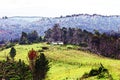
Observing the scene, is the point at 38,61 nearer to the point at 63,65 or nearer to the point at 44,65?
the point at 44,65

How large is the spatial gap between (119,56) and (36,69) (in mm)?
101118

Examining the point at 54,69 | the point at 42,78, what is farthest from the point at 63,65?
the point at 42,78

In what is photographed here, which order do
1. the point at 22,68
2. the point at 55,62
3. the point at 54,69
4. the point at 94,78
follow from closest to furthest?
the point at 94,78
the point at 22,68
the point at 54,69
the point at 55,62

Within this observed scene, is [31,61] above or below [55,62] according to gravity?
above

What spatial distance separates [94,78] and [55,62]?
269ft

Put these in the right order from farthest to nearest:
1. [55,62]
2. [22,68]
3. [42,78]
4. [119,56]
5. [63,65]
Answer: [119,56] → [55,62] → [63,65] → [42,78] → [22,68]

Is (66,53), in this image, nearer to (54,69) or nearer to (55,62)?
(55,62)

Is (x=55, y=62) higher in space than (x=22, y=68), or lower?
lower

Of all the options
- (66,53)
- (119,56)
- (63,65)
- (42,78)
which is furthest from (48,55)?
(42,78)

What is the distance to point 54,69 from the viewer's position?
136m

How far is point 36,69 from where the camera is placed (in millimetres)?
99438

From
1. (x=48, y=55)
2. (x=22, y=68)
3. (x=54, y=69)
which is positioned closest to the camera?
(x=22, y=68)

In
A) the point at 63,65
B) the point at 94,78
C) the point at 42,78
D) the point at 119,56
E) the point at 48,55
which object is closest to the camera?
the point at 94,78

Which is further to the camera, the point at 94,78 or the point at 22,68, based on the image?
the point at 22,68
